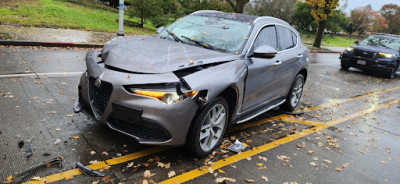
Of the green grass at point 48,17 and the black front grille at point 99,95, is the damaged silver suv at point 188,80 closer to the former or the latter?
the black front grille at point 99,95

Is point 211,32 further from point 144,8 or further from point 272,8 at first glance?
point 272,8

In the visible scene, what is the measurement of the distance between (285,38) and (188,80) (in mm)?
2932

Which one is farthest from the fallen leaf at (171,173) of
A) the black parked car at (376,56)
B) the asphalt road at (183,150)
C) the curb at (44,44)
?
the black parked car at (376,56)

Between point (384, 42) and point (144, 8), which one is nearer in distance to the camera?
point (384, 42)

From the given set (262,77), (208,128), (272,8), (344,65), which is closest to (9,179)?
(208,128)

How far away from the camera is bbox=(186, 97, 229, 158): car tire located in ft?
11.7

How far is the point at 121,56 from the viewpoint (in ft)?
12.3

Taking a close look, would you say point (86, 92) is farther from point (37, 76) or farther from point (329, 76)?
point (329, 76)

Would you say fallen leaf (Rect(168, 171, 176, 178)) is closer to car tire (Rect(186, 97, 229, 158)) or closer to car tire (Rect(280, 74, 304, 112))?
car tire (Rect(186, 97, 229, 158))

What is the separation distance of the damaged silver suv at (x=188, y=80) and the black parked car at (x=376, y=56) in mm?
9555

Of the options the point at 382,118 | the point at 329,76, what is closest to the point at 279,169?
the point at 382,118

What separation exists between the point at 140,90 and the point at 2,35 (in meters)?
9.10

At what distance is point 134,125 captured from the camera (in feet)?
11.2

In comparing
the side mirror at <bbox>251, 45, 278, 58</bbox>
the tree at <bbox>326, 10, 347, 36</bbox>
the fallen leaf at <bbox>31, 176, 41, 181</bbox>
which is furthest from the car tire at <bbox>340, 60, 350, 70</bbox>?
the tree at <bbox>326, 10, 347, 36</bbox>
